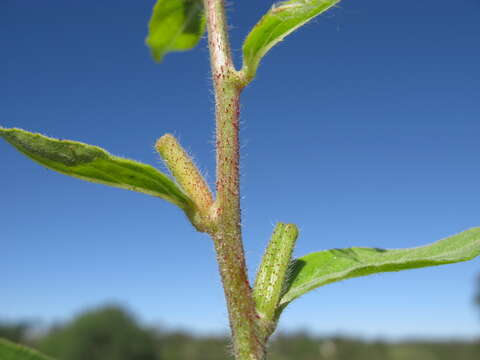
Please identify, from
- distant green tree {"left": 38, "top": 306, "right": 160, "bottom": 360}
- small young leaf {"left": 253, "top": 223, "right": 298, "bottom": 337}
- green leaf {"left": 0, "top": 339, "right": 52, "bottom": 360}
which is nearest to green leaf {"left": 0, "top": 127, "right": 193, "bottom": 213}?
small young leaf {"left": 253, "top": 223, "right": 298, "bottom": 337}

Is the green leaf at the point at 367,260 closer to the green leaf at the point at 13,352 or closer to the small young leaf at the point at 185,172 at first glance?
the small young leaf at the point at 185,172

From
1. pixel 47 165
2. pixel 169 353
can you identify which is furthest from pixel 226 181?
pixel 169 353

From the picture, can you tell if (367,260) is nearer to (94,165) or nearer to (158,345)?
(94,165)

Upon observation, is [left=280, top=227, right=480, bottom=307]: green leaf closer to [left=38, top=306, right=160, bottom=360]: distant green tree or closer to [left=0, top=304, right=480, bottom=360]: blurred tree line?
[left=0, top=304, right=480, bottom=360]: blurred tree line

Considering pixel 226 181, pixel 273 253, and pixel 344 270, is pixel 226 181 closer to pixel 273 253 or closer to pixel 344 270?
pixel 273 253


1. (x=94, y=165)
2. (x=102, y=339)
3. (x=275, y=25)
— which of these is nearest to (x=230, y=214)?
(x=94, y=165)

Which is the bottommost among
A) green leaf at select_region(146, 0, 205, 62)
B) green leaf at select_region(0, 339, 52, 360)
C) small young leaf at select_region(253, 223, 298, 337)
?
green leaf at select_region(0, 339, 52, 360)
